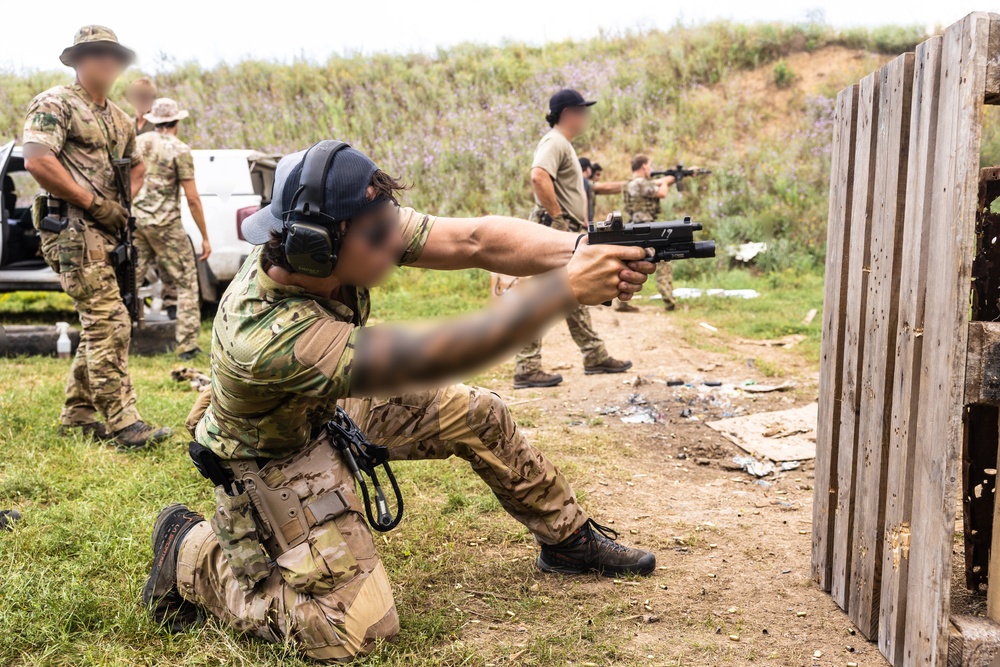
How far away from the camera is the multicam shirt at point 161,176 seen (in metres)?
7.32

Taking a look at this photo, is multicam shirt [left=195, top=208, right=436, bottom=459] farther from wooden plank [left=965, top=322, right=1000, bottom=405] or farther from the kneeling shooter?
wooden plank [left=965, top=322, right=1000, bottom=405]

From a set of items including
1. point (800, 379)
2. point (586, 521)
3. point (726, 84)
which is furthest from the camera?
point (726, 84)

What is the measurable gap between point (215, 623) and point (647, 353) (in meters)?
5.39

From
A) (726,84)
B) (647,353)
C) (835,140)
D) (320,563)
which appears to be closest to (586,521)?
(320,563)

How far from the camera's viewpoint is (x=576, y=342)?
6902 mm

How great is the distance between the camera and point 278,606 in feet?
9.21

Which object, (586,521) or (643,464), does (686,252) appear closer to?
(586,521)

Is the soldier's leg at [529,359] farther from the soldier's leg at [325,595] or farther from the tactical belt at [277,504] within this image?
the tactical belt at [277,504]

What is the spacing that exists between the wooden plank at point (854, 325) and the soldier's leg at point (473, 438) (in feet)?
3.24

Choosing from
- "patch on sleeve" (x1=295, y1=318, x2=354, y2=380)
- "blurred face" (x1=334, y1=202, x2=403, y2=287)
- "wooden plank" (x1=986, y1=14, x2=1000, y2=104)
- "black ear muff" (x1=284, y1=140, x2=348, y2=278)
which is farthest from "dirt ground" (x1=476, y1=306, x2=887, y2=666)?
"wooden plank" (x1=986, y1=14, x2=1000, y2=104)

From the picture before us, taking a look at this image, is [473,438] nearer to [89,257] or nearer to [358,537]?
[358,537]

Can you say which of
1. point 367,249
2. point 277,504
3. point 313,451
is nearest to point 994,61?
point 367,249

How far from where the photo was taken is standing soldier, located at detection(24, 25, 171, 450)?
4.69m

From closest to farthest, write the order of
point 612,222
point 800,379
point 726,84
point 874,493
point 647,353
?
1. point 612,222
2. point 874,493
3. point 800,379
4. point 647,353
5. point 726,84
